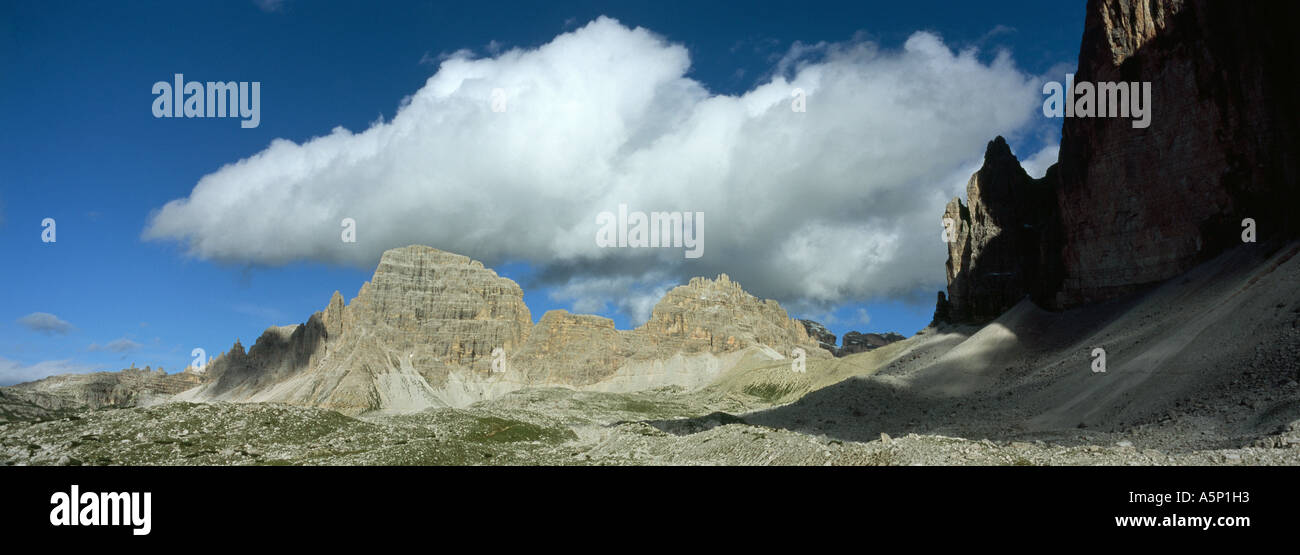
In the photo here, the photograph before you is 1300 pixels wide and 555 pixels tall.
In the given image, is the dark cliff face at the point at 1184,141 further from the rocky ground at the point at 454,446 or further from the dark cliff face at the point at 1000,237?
the rocky ground at the point at 454,446

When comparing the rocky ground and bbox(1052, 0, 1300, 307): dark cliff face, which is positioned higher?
bbox(1052, 0, 1300, 307): dark cliff face

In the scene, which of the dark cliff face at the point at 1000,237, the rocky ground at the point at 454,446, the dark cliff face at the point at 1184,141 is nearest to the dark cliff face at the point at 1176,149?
the dark cliff face at the point at 1184,141

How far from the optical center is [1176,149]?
72.9m

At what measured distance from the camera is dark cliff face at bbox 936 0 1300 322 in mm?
65625

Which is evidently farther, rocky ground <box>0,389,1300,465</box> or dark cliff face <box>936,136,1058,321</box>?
dark cliff face <box>936,136,1058,321</box>

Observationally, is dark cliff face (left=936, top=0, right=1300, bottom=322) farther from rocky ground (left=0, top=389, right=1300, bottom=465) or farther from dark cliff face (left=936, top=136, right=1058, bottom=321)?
rocky ground (left=0, top=389, right=1300, bottom=465)

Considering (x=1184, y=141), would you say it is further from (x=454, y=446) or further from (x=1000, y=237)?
(x=454, y=446)

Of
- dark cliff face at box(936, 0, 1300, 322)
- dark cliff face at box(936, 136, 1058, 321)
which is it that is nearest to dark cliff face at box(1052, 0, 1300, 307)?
dark cliff face at box(936, 0, 1300, 322)

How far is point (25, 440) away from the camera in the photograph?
30812 millimetres

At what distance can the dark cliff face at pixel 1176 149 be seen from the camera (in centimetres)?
6562

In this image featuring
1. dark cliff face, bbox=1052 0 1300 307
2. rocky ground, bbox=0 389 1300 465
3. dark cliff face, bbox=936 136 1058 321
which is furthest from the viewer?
dark cliff face, bbox=936 136 1058 321

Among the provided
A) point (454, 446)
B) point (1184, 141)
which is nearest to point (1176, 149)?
point (1184, 141)
